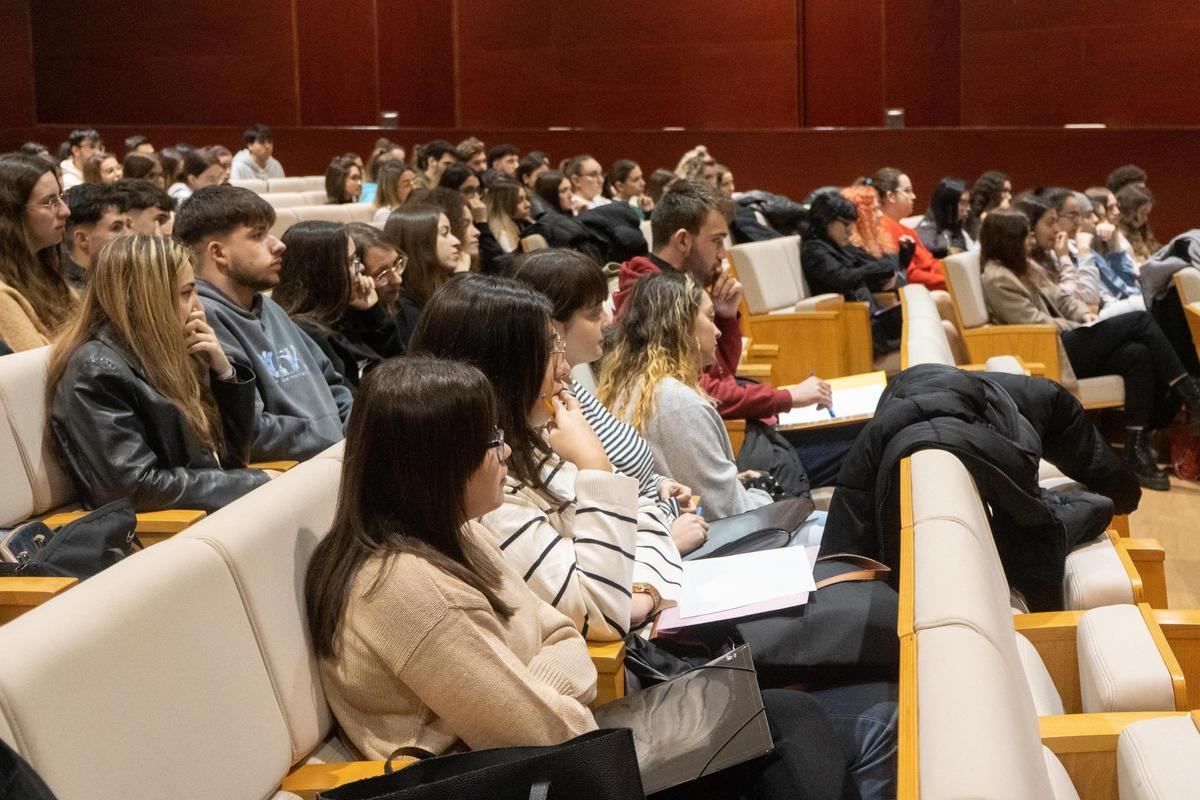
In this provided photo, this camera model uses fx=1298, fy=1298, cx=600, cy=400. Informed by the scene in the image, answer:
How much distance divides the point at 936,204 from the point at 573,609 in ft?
21.4

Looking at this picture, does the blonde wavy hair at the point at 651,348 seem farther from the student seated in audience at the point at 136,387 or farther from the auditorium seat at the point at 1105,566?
the student seated in audience at the point at 136,387

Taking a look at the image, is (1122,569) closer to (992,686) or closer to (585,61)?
(992,686)

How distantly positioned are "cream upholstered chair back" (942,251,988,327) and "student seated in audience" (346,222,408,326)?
2.80 m

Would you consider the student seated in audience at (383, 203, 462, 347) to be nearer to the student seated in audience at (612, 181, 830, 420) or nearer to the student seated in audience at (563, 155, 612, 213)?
the student seated in audience at (612, 181, 830, 420)

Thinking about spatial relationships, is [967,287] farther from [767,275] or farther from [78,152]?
[78,152]

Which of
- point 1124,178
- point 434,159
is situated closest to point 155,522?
point 434,159

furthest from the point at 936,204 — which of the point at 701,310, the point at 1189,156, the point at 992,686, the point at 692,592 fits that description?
the point at 992,686

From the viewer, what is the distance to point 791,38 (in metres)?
11.6

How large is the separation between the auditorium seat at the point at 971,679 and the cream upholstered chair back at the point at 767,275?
Result: 3.64 m

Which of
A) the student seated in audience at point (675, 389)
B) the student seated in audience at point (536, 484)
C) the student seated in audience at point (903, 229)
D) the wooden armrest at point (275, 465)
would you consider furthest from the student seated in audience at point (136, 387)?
the student seated in audience at point (903, 229)

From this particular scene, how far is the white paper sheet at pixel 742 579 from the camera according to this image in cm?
232

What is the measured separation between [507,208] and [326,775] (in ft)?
18.4

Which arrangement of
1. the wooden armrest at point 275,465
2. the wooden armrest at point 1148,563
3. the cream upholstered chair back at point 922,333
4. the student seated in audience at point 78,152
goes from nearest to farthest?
the wooden armrest at point 1148,563, the wooden armrest at point 275,465, the cream upholstered chair back at point 922,333, the student seated in audience at point 78,152

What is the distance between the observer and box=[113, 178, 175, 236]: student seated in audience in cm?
416
